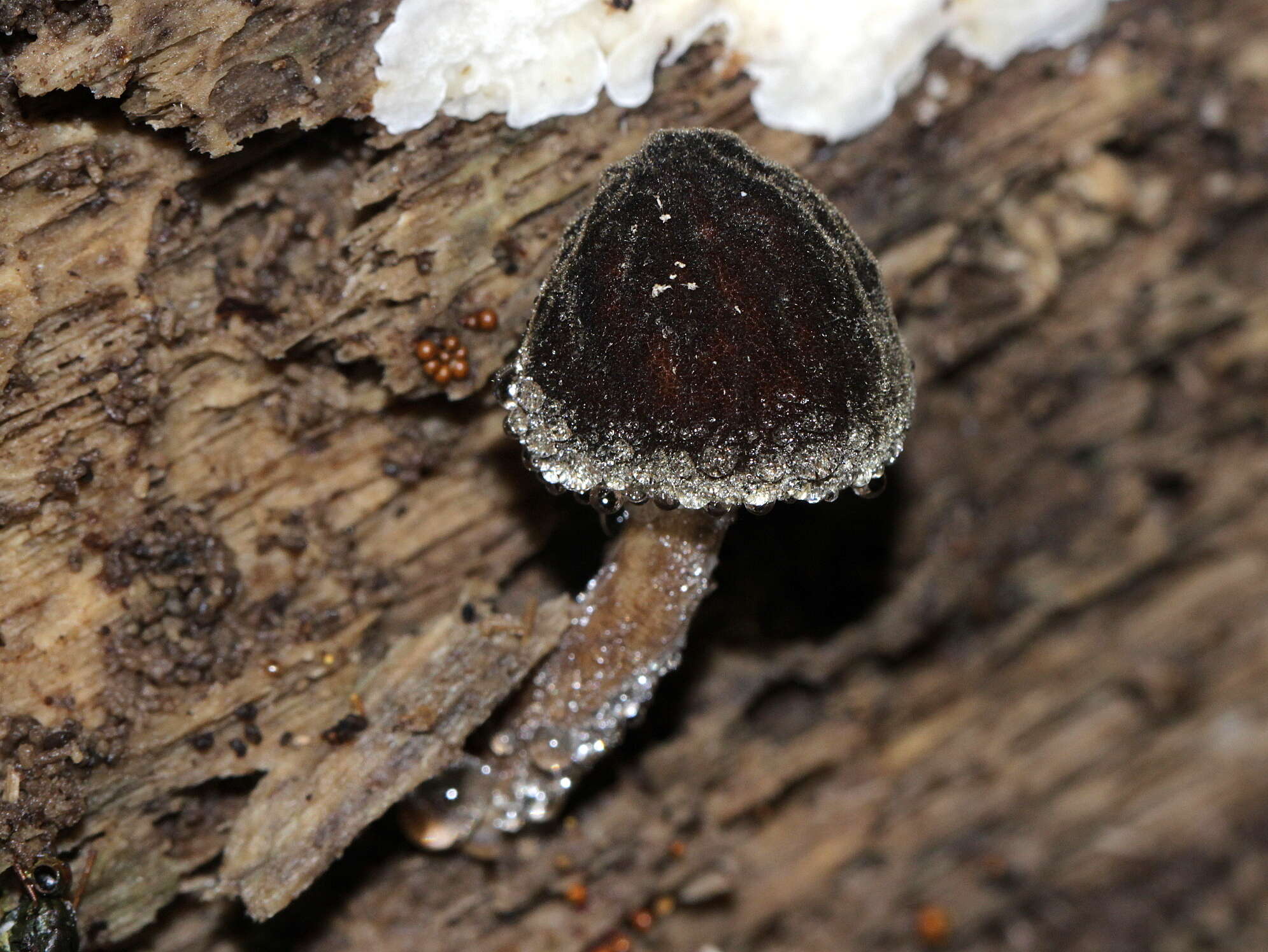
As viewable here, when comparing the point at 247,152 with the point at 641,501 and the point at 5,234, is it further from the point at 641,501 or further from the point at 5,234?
the point at 641,501

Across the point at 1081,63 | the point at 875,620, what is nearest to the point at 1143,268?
the point at 1081,63

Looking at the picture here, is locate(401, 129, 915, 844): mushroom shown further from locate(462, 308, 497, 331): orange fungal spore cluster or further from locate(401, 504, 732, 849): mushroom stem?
locate(401, 504, 732, 849): mushroom stem

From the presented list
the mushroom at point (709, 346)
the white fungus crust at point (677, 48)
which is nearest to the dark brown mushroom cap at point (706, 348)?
the mushroom at point (709, 346)

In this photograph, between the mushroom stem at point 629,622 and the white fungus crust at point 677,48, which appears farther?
the mushroom stem at point 629,622

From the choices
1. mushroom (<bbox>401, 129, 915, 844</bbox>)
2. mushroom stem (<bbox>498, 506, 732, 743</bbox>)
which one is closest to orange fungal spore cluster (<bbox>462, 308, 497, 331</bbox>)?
mushroom (<bbox>401, 129, 915, 844</bbox>)

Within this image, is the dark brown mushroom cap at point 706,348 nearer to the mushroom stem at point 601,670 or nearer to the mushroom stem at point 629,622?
the mushroom stem at point 629,622

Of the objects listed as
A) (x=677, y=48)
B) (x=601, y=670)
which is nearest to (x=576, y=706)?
(x=601, y=670)
